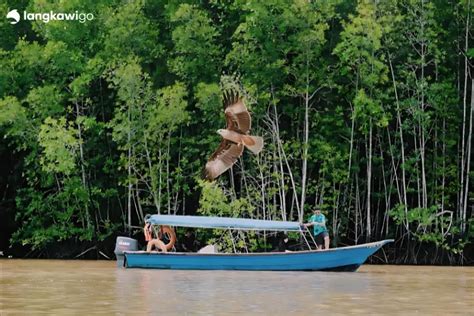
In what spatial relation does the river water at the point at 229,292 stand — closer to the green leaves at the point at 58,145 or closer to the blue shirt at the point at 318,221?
the blue shirt at the point at 318,221

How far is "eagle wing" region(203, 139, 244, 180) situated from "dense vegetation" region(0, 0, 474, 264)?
2.75 m

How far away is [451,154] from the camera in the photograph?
38.0 metres

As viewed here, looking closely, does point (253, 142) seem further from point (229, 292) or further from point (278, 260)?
point (229, 292)

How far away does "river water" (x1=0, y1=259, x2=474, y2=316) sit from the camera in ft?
51.3

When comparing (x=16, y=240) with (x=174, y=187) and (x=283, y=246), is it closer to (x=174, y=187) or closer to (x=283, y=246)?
(x=174, y=187)

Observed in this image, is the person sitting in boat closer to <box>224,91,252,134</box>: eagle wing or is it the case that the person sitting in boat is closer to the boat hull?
the boat hull

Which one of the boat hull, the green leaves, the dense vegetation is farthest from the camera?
the green leaves

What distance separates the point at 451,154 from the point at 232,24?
775cm

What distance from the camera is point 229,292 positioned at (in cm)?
1906

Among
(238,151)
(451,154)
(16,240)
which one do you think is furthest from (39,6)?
(451,154)

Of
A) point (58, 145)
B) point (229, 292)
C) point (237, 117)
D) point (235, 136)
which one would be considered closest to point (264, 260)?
point (235, 136)

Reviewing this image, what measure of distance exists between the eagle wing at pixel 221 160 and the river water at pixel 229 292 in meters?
6.04

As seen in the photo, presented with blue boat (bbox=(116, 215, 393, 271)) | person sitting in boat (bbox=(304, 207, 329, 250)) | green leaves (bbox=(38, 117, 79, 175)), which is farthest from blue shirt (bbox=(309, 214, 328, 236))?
green leaves (bbox=(38, 117, 79, 175))

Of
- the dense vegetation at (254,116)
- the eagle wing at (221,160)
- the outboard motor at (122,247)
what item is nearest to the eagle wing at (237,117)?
the eagle wing at (221,160)
